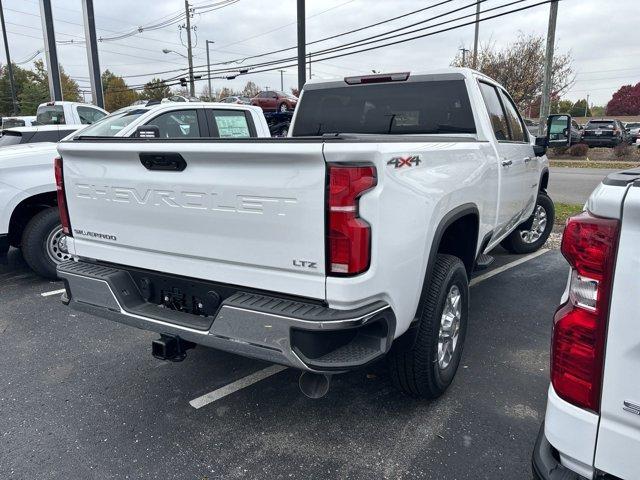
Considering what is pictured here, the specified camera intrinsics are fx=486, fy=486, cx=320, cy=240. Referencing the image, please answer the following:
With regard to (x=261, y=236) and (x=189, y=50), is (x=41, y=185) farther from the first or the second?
(x=189, y=50)

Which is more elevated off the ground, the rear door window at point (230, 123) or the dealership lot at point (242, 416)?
the rear door window at point (230, 123)

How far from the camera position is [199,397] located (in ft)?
10.8

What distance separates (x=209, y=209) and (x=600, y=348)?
1790 mm

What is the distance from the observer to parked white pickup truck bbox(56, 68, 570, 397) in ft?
7.09

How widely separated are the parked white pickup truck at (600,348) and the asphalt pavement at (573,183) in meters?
9.95

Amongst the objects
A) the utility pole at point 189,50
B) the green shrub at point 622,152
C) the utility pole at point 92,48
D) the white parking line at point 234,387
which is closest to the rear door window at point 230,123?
the white parking line at point 234,387

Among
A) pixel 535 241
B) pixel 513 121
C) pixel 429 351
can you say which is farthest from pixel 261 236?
pixel 535 241

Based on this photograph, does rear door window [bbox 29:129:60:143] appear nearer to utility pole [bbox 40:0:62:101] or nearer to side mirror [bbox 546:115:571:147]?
side mirror [bbox 546:115:571:147]

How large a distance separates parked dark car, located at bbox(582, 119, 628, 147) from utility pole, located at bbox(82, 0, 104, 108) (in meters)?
24.6

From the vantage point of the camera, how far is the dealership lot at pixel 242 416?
8.55 feet

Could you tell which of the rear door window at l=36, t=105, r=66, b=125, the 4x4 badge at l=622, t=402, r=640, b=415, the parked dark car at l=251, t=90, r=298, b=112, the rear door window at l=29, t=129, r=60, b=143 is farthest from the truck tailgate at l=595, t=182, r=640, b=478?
the parked dark car at l=251, t=90, r=298, b=112

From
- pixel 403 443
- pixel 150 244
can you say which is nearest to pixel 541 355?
pixel 403 443

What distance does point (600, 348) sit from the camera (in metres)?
1.43

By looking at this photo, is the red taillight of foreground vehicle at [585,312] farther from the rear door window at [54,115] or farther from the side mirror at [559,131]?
the rear door window at [54,115]
